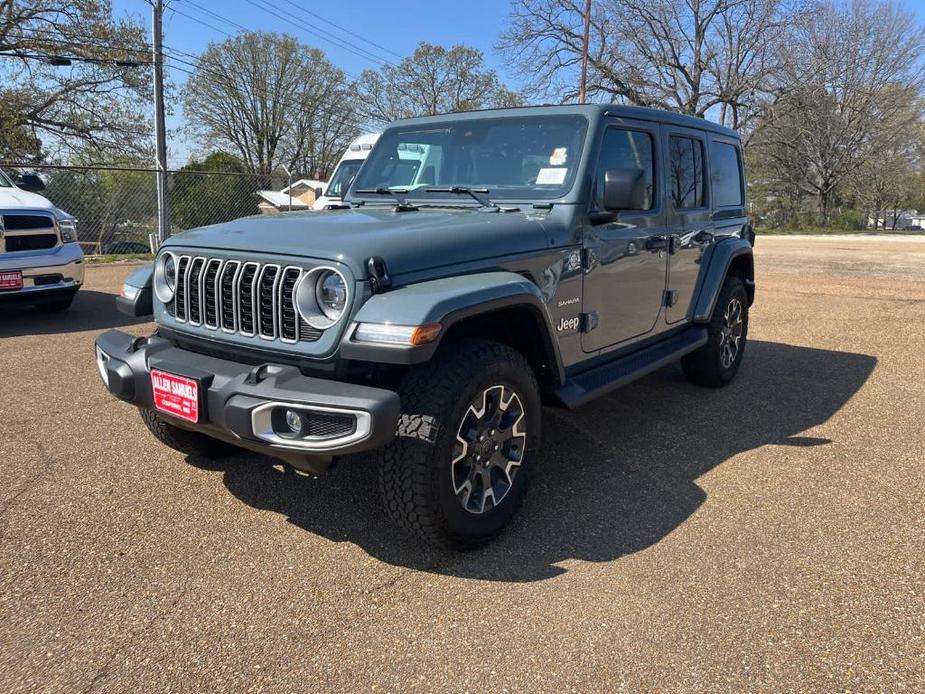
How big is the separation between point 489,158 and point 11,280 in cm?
549

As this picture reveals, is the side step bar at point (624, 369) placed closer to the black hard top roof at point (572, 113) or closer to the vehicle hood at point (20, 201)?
the black hard top roof at point (572, 113)

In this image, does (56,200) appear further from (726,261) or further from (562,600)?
(562,600)

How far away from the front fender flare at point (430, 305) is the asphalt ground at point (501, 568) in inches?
33.2

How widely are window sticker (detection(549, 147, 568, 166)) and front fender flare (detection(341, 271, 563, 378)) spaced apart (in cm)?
99

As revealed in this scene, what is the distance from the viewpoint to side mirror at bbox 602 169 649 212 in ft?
11.1

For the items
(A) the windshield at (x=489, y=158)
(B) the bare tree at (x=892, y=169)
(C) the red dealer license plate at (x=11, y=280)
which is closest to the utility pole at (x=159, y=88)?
(C) the red dealer license plate at (x=11, y=280)

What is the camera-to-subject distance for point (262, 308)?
9.18 ft

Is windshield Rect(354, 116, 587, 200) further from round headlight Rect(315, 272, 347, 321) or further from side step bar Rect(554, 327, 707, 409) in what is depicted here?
round headlight Rect(315, 272, 347, 321)

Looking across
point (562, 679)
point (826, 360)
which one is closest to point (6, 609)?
point (562, 679)

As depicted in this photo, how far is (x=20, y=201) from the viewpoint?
23.6ft

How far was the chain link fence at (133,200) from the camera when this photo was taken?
1535cm

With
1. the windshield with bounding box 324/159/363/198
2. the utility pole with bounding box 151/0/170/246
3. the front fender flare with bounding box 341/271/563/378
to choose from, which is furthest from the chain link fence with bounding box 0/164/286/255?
the front fender flare with bounding box 341/271/563/378

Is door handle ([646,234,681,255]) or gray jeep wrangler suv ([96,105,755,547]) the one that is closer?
gray jeep wrangler suv ([96,105,755,547])

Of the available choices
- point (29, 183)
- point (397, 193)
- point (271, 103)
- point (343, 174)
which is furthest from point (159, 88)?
point (271, 103)
